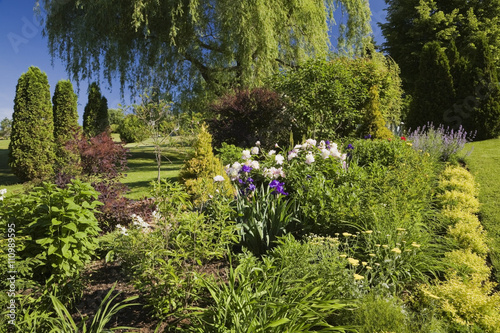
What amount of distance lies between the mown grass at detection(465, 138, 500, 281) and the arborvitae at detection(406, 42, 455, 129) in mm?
1837

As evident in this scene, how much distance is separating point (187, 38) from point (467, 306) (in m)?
12.4

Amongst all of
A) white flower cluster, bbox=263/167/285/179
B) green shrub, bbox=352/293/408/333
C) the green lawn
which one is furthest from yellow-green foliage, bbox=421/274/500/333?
the green lawn

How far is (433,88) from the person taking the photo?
12562 mm

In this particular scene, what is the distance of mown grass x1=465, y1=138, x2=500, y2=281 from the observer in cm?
408

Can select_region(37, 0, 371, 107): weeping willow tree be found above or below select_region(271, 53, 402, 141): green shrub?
above

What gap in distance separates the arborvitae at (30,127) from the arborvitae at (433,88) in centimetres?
1252

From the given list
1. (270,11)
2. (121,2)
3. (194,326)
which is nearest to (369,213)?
(194,326)

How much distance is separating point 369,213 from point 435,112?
10.6m

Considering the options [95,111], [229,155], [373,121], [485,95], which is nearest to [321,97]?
[373,121]

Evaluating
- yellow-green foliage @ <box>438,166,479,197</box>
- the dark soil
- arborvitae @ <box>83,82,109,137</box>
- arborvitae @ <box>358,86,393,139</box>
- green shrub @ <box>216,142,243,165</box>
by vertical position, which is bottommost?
the dark soil

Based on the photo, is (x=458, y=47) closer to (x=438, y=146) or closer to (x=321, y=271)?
(x=438, y=146)

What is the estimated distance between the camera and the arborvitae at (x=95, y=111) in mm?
13562

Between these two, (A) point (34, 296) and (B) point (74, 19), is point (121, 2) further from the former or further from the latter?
(A) point (34, 296)

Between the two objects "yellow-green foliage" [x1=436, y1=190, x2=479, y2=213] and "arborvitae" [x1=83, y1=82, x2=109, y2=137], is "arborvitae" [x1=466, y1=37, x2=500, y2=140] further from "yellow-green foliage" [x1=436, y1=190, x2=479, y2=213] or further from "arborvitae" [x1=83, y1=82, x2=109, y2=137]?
"arborvitae" [x1=83, y1=82, x2=109, y2=137]
